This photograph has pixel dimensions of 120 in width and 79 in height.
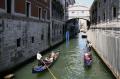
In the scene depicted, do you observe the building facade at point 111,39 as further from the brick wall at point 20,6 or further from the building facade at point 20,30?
the brick wall at point 20,6

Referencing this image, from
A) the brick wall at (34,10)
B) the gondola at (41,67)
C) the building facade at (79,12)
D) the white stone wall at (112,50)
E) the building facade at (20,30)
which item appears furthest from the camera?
the building facade at (79,12)

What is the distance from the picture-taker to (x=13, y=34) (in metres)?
19.5

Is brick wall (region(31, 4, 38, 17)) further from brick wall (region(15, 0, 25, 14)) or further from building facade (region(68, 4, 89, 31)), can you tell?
building facade (region(68, 4, 89, 31))

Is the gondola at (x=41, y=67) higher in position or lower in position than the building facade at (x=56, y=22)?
lower

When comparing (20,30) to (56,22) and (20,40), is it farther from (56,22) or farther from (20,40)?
(56,22)

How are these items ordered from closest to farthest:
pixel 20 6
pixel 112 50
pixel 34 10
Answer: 1. pixel 112 50
2. pixel 20 6
3. pixel 34 10

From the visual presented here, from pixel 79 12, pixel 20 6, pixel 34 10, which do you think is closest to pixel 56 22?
pixel 34 10

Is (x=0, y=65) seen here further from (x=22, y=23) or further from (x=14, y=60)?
(x=22, y=23)

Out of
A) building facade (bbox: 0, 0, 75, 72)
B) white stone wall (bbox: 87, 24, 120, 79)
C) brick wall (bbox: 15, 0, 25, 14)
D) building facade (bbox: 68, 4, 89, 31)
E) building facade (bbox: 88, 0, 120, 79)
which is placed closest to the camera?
white stone wall (bbox: 87, 24, 120, 79)

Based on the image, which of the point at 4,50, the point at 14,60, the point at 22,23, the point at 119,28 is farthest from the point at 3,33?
the point at 119,28

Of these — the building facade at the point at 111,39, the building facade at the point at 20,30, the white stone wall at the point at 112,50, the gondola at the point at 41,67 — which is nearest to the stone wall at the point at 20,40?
the building facade at the point at 20,30

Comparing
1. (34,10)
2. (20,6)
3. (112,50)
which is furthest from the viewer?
(34,10)

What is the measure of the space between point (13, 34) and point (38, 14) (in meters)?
9.39

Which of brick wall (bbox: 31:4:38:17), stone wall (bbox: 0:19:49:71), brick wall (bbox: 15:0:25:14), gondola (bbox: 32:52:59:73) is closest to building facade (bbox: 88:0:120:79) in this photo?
gondola (bbox: 32:52:59:73)
